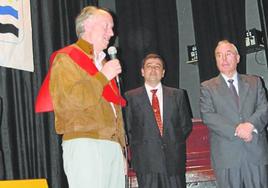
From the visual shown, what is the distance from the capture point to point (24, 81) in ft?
12.4

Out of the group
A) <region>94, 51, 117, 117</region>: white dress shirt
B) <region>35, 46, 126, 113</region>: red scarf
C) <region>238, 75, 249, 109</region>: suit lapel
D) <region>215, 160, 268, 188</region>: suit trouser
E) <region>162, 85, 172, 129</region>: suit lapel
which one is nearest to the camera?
<region>35, 46, 126, 113</region>: red scarf

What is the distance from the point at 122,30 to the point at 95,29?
11.3ft

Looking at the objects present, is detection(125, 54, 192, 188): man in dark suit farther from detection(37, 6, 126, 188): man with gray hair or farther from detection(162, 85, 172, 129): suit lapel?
detection(37, 6, 126, 188): man with gray hair

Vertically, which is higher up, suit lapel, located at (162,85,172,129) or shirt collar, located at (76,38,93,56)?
shirt collar, located at (76,38,93,56)

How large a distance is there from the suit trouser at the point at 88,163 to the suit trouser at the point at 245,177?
4.20 feet

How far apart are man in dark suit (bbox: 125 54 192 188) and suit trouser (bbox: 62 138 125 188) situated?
1331mm

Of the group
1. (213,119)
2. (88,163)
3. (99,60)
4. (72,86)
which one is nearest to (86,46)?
(99,60)

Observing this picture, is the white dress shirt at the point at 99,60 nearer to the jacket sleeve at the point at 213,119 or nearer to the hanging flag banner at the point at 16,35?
the jacket sleeve at the point at 213,119

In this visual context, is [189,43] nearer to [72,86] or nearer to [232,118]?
[232,118]

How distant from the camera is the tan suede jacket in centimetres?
187

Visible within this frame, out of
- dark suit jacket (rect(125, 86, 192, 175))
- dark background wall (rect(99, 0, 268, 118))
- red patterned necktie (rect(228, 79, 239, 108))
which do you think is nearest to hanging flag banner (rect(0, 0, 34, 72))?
dark suit jacket (rect(125, 86, 192, 175))

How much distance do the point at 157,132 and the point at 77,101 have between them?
5.04ft

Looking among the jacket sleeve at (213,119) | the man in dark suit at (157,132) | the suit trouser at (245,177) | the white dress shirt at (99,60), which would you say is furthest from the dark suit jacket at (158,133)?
the white dress shirt at (99,60)

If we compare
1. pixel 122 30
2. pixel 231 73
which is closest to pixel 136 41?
pixel 122 30
